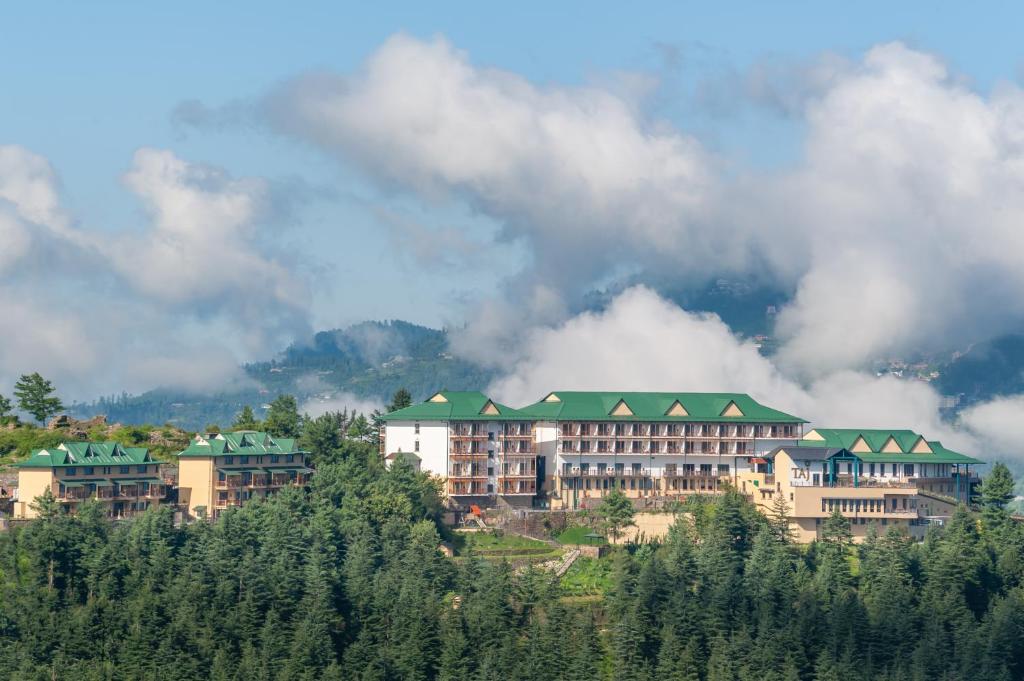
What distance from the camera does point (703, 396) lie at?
153 m

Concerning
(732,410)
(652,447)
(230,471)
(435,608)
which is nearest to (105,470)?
(230,471)

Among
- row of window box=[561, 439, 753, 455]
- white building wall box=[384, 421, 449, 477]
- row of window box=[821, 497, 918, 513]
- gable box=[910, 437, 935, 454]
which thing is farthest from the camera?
row of window box=[561, 439, 753, 455]

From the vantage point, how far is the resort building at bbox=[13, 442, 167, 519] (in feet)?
412

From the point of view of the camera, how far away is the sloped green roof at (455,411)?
476 feet

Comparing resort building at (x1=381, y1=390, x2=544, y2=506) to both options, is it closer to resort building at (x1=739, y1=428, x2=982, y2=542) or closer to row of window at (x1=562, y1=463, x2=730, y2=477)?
row of window at (x1=562, y1=463, x2=730, y2=477)

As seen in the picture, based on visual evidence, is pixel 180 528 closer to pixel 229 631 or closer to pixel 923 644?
pixel 229 631

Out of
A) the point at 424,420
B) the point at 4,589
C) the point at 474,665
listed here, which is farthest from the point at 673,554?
the point at 4,589

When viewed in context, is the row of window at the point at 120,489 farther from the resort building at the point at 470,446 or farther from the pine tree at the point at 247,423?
the resort building at the point at 470,446

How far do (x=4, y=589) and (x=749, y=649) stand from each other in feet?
161

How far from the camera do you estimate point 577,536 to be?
135250mm

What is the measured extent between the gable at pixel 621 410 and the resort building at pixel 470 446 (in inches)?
291

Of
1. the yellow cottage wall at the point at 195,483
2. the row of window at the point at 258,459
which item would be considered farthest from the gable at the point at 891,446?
the yellow cottage wall at the point at 195,483

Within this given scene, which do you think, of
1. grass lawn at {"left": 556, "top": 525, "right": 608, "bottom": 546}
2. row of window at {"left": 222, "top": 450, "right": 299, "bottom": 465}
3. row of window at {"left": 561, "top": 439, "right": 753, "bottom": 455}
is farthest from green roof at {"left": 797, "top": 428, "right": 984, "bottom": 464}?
row of window at {"left": 222, "top": 450, "right": 299, "bottom": 465}

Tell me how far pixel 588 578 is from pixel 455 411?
85.5 feet
